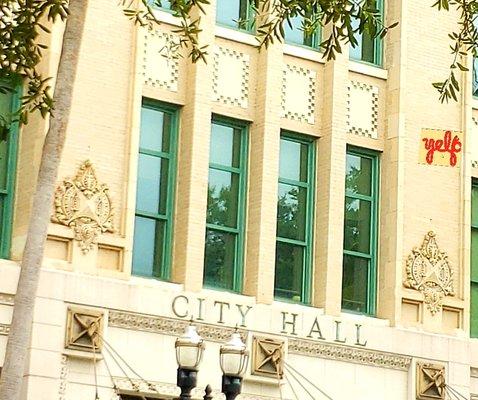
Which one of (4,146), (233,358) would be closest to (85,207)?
(4,146)

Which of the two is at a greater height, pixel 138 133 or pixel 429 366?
pixel 138 133

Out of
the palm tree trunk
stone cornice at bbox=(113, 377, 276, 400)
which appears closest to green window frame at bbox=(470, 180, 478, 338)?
stone cornice at bbox=(113, 377, 276, 400)

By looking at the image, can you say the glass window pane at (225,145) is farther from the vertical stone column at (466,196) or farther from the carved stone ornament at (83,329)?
the vertical stone column at (466,196)

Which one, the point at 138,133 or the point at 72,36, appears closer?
the point at 72,36

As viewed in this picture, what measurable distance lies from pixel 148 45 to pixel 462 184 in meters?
6.91

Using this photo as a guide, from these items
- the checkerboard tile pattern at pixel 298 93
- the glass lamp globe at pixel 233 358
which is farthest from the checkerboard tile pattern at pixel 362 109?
the glass lamp globe at pixel 233 358

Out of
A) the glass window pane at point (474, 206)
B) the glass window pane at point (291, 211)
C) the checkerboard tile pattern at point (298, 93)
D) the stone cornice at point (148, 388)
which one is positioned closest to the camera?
the stone cornice at point (148, 388)

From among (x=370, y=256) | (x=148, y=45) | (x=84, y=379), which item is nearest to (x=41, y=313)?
(x=84, y=379)

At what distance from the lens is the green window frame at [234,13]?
1162 inches

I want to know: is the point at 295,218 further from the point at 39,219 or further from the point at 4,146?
the point at 39,219

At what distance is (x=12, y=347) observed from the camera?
64.0 feet

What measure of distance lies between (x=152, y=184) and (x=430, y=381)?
6.34m

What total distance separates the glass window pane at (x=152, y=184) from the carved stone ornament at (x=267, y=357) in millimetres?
Answer: 2681

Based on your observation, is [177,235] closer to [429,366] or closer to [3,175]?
[3,175]
